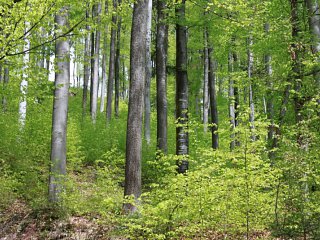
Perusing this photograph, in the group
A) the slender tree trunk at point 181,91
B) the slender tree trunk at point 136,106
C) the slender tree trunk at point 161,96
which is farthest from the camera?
the slender tree trunk at point 161,96

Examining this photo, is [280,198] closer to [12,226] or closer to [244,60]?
[12,226]

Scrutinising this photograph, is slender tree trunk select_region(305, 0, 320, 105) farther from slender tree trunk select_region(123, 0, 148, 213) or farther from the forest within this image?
slender tree trunk select_region(123, 0, 148, 213)

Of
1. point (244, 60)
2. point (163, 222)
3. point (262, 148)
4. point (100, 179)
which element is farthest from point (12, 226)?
point (244, 60)

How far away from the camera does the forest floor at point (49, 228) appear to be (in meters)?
6.93

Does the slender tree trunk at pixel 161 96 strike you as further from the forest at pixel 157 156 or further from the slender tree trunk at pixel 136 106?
the slender tree trunk at pixel 136 106

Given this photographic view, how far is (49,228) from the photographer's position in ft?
24.0

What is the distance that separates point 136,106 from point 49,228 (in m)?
3.20

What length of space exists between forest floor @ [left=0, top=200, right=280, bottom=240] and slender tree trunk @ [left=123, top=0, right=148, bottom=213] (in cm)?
94

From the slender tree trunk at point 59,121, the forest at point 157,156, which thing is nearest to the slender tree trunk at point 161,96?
the forest at point 157,156

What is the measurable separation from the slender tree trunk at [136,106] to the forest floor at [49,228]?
94 cm

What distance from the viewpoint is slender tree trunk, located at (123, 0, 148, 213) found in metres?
6.88

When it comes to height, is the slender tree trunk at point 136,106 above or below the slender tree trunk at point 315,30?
below

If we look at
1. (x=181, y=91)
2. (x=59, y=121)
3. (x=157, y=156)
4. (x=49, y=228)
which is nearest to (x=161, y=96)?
(x=181, y=91)

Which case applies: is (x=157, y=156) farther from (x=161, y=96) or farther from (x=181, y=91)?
(x=161, y=96)
